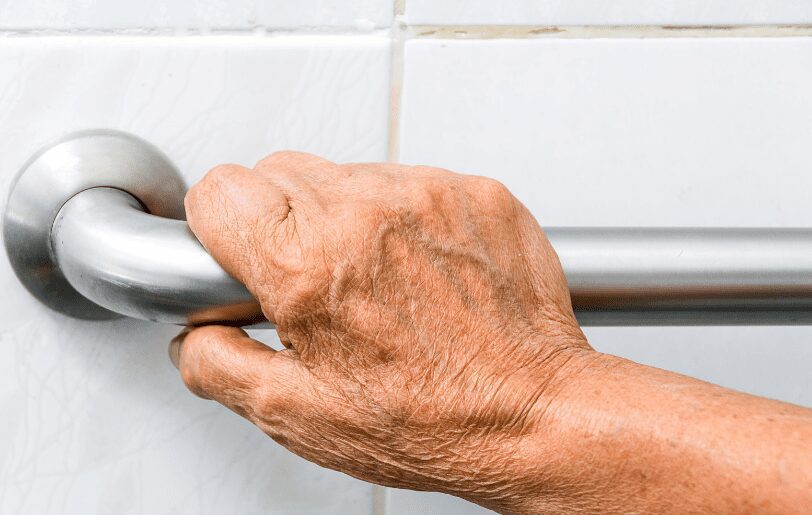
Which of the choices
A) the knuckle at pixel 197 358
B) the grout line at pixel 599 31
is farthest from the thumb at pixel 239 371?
the grout line at pixel 599 31

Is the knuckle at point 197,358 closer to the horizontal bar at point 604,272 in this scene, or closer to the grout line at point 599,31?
the horizontal bar at point 604,272

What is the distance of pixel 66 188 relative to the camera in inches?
9.3

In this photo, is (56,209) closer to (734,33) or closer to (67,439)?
(67,439)

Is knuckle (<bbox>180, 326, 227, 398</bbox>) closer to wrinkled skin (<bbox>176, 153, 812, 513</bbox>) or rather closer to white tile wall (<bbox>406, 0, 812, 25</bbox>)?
wrinkled skin (<bbox>176, 153, 812, 513</bbox>)

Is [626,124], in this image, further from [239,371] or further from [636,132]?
[239,371]

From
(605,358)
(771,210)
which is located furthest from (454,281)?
(771,210)

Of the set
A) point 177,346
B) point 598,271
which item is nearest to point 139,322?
point 177,346

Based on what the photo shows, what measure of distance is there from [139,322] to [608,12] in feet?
0.58

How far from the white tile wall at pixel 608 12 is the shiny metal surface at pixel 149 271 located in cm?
11

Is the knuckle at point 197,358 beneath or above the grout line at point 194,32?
beneath

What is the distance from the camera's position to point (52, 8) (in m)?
0.25

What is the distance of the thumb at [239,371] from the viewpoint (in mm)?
196

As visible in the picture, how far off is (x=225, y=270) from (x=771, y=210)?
187 mm

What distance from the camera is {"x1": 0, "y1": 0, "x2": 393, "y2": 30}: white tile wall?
0.25m
